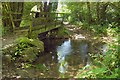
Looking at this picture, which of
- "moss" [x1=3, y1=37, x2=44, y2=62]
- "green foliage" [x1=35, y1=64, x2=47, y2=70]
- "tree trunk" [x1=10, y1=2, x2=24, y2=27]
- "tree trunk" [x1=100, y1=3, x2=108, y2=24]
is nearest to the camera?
"green foliage" [x1=35, y1=64, x2=47, y2=70]

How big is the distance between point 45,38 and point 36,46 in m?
4.40

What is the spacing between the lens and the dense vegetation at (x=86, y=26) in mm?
5587

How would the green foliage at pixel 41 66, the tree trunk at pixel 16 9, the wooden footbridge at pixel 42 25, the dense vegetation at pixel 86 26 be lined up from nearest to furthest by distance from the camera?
the dense vegetation at pixel 86 26 → the green foliage at pixel 41 66 → the wooden footbridge at pixel 42 25 → the tree trunk at pixel 16 9

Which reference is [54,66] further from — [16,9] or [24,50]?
[16,9]

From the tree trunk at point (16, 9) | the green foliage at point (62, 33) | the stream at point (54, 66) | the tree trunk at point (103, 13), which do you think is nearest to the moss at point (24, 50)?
the stream at point (54, 66)

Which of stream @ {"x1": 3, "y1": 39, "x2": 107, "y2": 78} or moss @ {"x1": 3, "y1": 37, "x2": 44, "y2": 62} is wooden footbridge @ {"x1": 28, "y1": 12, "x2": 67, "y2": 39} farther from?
stream @ {"x1": 3, "y1": 39, "x2": 107, "y2": 78}

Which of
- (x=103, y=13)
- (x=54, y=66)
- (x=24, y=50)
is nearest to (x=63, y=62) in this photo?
(x=54, y=66)

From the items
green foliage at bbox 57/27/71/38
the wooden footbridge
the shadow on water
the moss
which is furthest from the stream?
green foliage at bbox 57/27/71/38

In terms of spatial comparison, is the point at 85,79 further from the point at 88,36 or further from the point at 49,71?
the point at 88,36

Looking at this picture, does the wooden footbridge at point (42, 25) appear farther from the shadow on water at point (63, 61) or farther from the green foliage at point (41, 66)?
the green foliage at point (41, 66)

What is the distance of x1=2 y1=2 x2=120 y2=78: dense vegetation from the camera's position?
18.3 feet

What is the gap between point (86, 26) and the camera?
19.2 metres

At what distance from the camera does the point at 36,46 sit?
9383mm

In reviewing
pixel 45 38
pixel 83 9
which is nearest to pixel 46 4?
pixel 45 38
